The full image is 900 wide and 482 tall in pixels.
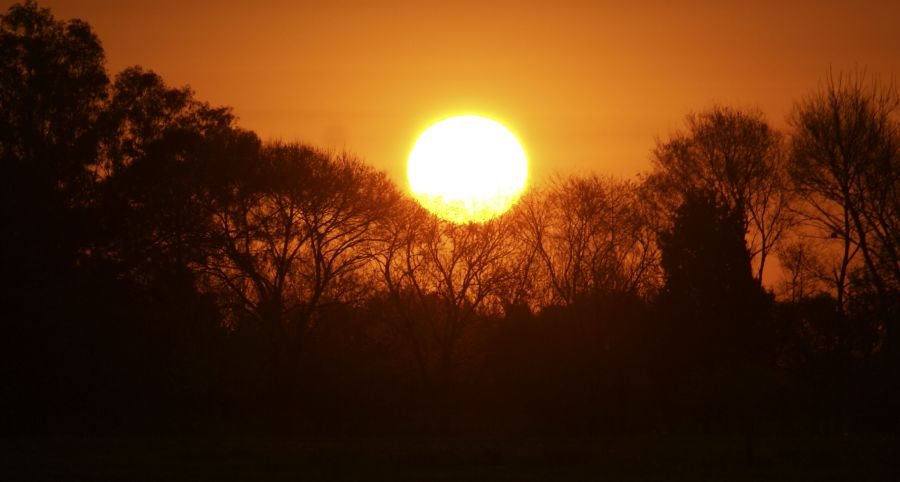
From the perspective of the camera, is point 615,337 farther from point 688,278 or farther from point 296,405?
point 296,405

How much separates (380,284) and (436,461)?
28.8m

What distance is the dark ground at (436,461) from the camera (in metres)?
31.8

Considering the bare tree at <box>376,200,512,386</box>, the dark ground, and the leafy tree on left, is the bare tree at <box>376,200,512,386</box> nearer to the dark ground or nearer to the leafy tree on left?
the leafy tree on left

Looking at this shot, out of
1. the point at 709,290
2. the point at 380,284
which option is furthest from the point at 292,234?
the point at 709,290

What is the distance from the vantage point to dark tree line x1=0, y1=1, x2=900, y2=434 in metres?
49.2

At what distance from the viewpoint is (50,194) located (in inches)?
1924

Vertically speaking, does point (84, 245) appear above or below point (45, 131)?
below

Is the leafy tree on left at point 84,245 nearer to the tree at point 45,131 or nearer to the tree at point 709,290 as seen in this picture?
the tree at point 45,131

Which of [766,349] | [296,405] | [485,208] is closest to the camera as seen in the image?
[766,349]

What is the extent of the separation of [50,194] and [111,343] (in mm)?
7099

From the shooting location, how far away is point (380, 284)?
6494 centimetres

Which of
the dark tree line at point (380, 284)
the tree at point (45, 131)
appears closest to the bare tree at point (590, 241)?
the dark tree line at point (380, 284)

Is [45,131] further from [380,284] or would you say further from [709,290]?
[709,290]

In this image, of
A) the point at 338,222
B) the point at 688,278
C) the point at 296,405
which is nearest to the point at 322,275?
the point at 338,222
